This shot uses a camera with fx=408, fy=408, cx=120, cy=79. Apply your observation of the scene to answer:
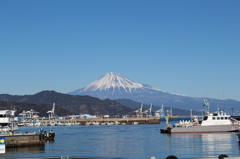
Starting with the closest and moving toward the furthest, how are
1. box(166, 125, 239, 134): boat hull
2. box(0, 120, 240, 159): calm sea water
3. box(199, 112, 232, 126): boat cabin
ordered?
1. box(0, 120, 240, 159): calm sea water
2. box(166, 125, 239, 134): boat hull
3. box(199, 112, 232, 126): boat cabin

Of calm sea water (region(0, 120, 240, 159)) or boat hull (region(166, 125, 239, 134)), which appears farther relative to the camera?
boat hull (region(166, 125, 239, 134))

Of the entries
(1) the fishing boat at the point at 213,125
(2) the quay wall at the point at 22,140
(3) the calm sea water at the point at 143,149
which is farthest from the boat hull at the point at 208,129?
(2) the quay wall at the point at 22,140

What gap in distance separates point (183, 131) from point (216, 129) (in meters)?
6.89

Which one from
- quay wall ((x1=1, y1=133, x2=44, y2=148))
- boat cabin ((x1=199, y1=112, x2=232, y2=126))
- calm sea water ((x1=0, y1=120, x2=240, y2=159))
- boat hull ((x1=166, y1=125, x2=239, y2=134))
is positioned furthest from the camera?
boat cabin ((x1=199, y1=112, x2=232, y2=126))

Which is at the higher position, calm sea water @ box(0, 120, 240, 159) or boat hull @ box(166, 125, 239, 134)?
boat hull @ box(166, 125, 239, 134)

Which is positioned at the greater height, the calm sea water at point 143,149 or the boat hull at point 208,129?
the boat hull at point 208,129

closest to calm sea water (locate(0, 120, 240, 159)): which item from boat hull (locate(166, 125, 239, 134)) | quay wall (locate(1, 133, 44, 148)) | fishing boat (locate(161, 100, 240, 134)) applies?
quay wall (locate(1, 133, 44, 148))

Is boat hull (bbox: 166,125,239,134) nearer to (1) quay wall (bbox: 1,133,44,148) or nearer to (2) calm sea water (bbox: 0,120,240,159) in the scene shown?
(2) calm sea water (bbox: 0,120,240,159)

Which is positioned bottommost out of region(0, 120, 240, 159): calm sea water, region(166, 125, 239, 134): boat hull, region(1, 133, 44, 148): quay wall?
region(0, 120, 240, 159): calm sea water

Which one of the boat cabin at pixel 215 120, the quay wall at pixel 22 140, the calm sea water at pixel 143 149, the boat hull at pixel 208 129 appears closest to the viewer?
the calm sea water at pixel 143 149

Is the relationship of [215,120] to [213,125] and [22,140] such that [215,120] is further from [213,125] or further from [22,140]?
[22,140]

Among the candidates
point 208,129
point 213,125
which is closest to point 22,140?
point 208,129

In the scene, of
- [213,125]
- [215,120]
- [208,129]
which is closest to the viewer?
[208,129]

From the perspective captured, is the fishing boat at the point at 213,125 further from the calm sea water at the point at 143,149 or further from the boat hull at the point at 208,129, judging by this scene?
the calm sea water at the point at 143,149
